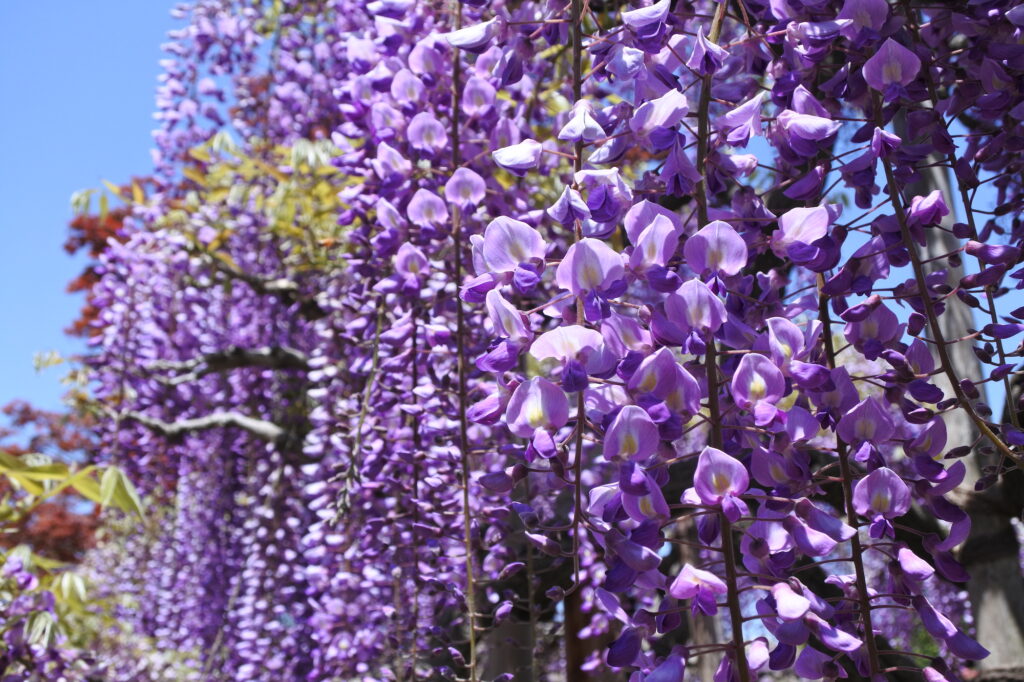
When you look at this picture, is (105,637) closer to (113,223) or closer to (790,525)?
(790,525)

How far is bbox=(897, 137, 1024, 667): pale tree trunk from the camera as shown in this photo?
2.29 m

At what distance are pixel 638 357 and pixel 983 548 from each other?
2.03 meters

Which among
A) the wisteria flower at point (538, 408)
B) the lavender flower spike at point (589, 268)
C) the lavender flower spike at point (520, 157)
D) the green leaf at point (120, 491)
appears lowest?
the wisteria flower at point (538, 408)

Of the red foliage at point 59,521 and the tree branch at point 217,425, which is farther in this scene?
the red foliage at point 59,521

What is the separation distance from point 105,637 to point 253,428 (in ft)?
6.02

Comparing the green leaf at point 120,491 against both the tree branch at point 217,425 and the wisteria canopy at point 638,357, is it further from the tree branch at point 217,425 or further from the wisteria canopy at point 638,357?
the tree branch at point 217,425

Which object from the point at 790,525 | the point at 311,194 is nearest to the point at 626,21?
the point at 790,525

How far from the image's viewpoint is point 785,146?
967 mm

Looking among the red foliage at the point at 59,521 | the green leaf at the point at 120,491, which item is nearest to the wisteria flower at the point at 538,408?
the green leaf at the point at 120,491

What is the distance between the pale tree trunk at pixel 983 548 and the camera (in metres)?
2.29

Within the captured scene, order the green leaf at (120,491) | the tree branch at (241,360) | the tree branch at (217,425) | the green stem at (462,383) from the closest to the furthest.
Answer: the green stem at (462,383)
the green leaf at (120,491)
the tree branch at (217,425)
the tree branch at (241,360)

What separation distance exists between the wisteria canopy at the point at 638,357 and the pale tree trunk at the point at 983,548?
0.04ft

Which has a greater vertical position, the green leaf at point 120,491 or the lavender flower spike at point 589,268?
the green leaf at point 120,491

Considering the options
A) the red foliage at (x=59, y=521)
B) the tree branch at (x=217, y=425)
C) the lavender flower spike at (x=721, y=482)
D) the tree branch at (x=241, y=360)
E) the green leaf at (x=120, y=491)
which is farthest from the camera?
the red foliage at (x=59, y=521)
